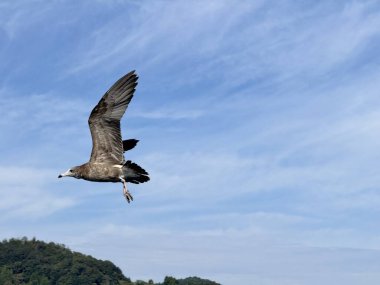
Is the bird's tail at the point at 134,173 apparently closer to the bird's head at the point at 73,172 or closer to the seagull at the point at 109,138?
the seagull at the point at 109,138

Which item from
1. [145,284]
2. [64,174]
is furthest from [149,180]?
[145,284]

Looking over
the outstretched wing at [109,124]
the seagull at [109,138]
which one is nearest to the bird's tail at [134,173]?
the seagull at [109,138]

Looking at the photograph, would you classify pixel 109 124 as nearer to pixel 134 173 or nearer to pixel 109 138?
pixel 109 138

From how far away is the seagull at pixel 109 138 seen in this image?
27.5m

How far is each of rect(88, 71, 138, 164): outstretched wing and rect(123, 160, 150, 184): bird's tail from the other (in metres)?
0.64

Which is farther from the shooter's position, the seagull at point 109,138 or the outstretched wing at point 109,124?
the outstretched wing at point 109,124

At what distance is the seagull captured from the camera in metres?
27.5

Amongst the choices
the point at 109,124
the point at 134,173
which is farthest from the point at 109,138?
the point at 134,173

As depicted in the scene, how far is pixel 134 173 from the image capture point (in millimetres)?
27406

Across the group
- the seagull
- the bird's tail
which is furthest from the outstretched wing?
the bird's tail

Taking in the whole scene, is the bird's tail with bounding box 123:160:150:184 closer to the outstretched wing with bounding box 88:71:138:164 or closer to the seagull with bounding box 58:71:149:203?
the seagull with bounding box 58:71:149:203

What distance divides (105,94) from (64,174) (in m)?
3.20

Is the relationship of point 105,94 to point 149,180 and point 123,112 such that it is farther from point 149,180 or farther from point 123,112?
point 149,180

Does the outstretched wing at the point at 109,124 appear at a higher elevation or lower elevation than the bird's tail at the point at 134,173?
higher
